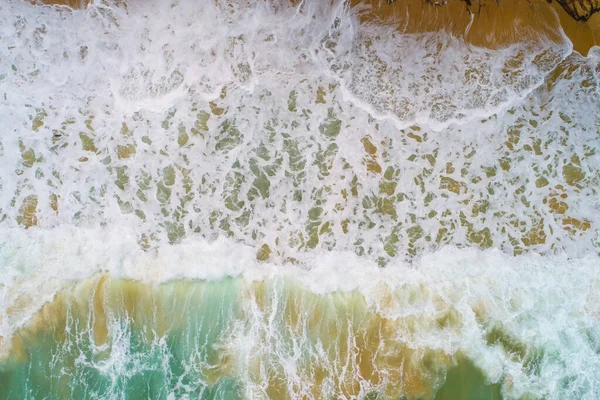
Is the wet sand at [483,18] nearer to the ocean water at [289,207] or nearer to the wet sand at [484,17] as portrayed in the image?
the wet sand at [484,17]

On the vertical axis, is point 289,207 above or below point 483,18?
below

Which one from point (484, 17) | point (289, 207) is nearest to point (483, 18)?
point (484, 17)

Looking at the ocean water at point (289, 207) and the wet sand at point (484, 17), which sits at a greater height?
the wet sand at point (484, 17)

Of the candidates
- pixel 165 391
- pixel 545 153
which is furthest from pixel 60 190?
pixel 545 153

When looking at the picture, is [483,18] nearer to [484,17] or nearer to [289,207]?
[484,17]

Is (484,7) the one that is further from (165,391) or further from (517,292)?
(165,391)

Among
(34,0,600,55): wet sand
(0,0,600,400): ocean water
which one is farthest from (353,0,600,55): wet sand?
(0,0,600,400): ocean water

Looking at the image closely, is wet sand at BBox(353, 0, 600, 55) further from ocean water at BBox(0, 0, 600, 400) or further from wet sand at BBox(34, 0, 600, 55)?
ocean water at BBox(0, 0, 600, 400)

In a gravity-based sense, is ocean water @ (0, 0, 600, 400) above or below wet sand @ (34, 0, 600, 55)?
below

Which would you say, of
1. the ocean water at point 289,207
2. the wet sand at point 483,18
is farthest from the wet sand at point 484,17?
the ocean water at point 289,207

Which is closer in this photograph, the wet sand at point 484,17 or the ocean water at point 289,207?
the ocean water at point 289,207
